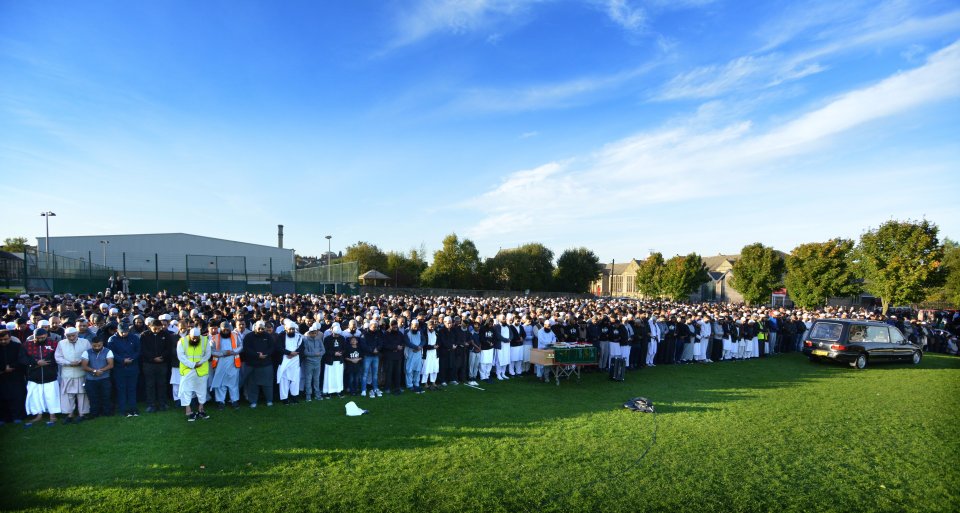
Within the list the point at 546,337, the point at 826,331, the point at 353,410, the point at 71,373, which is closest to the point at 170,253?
the point at 71,373

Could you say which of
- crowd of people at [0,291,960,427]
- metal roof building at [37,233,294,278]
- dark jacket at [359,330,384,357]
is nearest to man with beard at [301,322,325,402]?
crowd of people at [0,291,960,427]

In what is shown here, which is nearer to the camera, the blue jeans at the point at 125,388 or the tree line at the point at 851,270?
the blue jeans at the point at 125,388

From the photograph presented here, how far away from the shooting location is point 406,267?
65.0 m

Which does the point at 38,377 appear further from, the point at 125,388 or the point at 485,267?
the point at 485,267

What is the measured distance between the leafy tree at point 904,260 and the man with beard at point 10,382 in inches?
1532

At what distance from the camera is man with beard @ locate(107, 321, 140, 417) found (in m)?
8.69

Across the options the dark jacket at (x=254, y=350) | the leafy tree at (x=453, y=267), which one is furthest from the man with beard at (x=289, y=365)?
the leafy tree at (x=453, y=267)

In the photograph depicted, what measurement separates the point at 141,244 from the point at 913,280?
71807 millimetres

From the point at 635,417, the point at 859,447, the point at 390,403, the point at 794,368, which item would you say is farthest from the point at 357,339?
the point at 794,368

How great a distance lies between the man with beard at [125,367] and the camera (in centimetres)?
869

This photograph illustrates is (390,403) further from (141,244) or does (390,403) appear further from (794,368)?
(141,244)

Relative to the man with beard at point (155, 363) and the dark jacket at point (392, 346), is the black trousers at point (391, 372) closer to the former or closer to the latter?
the dark jacket at point (392, 346)

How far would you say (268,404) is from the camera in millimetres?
9766

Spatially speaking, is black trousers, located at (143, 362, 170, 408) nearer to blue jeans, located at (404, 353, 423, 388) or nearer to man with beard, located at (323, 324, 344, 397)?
man with beard, located at (323, 324, 344, 397)
